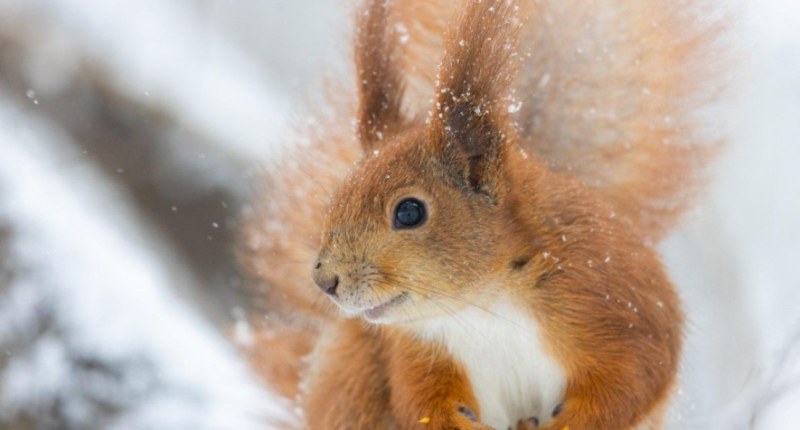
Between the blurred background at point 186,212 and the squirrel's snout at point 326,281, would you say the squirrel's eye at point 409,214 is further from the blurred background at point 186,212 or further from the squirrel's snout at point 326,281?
the blurred background at point 186,212

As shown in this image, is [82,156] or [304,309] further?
[82,156]

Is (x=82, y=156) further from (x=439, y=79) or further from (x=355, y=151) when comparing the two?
(x=439, y=79)

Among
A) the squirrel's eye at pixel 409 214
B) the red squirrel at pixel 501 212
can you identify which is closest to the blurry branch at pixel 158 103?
the red squirrel at pixel 501 212

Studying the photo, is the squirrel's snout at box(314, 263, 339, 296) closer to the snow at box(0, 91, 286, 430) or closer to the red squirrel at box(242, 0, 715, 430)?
the red squirrel at box(242, 0, 715, 430)

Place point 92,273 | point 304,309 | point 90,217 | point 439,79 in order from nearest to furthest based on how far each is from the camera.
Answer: point 439,79
point 304,309
point 92,273
point 90,217

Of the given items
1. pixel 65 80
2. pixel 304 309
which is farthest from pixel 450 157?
pixel 65 80

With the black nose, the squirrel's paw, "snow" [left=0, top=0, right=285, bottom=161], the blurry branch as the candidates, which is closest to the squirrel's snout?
the black nose

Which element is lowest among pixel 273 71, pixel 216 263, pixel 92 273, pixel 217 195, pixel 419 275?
pixel 419 275
